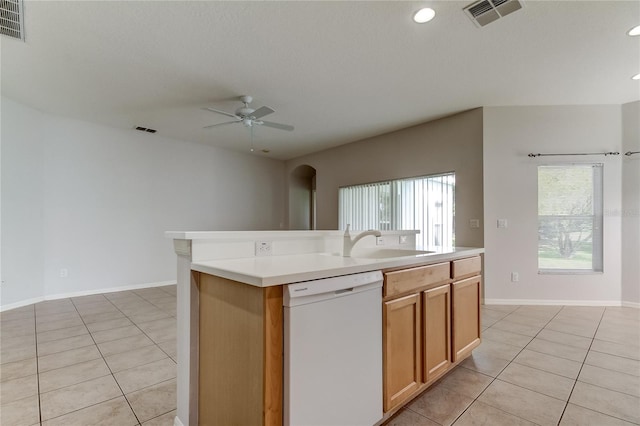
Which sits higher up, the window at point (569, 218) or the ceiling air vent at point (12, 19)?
the ceiling air vent at point (12, 19)

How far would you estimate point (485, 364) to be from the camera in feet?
7.49

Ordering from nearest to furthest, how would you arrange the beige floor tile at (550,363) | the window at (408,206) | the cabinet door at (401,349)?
the cabinet door at (401,349), the beige floor tile at (550,363), the window at (408,206)

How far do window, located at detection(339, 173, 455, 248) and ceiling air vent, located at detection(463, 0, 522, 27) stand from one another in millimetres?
2421

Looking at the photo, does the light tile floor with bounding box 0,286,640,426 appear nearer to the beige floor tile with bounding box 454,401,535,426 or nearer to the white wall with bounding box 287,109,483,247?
the beige floor tile with bounding box 454,401,535,426

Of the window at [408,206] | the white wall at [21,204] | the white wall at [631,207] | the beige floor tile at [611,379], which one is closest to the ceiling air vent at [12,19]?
the white wall at [21,204]

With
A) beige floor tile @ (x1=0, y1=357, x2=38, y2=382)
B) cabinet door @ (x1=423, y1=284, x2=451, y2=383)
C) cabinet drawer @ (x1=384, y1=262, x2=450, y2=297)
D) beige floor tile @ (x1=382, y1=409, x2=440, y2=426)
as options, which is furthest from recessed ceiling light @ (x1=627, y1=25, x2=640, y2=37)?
beige floor tile @ (x1=0, y1=357, x2=38, y2=382)

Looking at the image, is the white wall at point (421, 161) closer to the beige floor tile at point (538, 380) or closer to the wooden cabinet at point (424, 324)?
the beige floor tile at point (538, 380)

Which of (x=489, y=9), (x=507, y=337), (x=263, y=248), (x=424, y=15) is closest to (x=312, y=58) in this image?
(x=424, y=15)

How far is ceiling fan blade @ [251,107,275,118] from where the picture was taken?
3.32 m

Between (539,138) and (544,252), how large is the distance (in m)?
1.50

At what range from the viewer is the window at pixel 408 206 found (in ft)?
15.0

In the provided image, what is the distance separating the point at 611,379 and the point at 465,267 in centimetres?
118

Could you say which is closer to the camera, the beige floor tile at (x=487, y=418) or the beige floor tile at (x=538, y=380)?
the beige floor tile at (x=487, y=418)

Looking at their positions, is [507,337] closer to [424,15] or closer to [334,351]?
[334,351]
